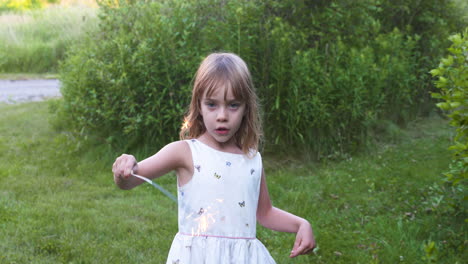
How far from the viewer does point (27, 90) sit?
38.4 ft

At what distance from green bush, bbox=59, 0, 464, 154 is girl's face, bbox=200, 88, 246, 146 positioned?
150 inches

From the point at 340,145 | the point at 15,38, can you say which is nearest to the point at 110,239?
the point at 340,145

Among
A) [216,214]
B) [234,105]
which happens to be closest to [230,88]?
[234,105]

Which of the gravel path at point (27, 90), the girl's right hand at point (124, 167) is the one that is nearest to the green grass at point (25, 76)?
the gravel path at point (27, 90)

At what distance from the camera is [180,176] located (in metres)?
2.22

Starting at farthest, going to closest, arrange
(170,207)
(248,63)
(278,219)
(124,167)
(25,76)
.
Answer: (25,76) < (248,63) < (170,207) < (278,219) < (124,167)

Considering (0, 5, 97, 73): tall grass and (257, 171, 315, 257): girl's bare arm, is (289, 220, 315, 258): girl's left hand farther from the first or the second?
(0, 5, 97, 73): tall grass

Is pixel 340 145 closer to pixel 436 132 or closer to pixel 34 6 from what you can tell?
pixel 436 132

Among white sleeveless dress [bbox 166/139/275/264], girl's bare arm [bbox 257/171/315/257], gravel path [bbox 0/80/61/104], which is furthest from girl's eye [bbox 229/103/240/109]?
gravel path [bbox 0/80/61/104]

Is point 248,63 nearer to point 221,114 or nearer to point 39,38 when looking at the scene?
point 221,114

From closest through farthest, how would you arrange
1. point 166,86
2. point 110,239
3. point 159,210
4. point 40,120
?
point 110,239 → point 159,210 → point 166,86 → point 40,120

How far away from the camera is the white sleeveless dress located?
83.0 inches

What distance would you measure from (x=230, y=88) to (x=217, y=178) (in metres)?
0.36

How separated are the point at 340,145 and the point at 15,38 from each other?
13.5 meters
